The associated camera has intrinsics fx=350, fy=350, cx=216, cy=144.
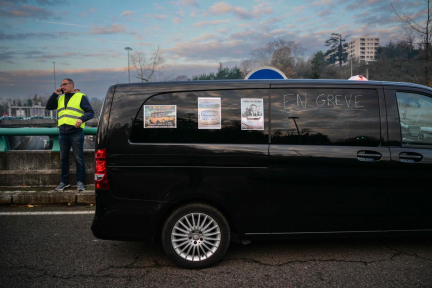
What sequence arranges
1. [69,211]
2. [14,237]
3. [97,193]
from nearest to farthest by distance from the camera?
Result: [97,193] < [14,237] < [69,211]

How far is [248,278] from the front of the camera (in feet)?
10.4

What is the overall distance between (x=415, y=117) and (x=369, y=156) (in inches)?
27.6

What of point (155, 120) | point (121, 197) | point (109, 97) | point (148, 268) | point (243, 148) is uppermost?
point (109, 97)

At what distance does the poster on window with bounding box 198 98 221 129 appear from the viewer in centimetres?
338

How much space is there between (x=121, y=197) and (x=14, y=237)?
1.95 meters

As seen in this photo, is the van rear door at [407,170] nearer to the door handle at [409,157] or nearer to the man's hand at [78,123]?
the door handle at [409,157]

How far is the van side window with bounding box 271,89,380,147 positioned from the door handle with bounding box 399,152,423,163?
0.92ft

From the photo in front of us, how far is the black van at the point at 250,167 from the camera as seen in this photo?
3332 mm

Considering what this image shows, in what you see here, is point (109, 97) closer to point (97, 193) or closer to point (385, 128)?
point (97, 193)

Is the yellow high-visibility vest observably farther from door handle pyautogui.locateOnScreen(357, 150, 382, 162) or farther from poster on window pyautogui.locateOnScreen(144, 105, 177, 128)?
door handle pyautogui.locateOnScreen(357, 150, 382, 162)

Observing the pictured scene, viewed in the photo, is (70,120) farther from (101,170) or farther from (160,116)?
(160,116)

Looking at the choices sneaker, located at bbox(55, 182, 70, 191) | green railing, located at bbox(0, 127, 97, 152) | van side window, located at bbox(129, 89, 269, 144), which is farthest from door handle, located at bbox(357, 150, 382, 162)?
sneaker, located at bbox(55, 182, 70, 191)

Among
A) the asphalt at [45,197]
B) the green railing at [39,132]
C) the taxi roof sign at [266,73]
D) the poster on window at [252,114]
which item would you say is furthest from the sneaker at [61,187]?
the poster on window at [252,114]

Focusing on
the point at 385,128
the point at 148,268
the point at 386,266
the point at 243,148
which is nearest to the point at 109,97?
the point at 243,148
